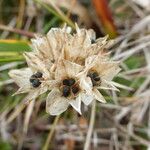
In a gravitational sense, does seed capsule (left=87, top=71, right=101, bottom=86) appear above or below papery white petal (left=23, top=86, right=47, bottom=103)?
below

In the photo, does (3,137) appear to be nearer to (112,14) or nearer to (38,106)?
(38,106)

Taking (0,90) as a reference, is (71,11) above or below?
above

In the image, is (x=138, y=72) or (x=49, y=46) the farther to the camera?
(x=138, y=72)

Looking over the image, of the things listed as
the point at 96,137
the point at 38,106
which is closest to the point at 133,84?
the point at 96,137

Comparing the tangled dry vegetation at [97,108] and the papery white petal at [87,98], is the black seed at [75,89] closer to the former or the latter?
the papery white petal at [87,98]

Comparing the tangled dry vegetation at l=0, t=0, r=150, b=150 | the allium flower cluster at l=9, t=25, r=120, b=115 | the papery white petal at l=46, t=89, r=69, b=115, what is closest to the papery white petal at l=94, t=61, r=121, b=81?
the allium flower cluster at l=9, t=25, r=120, b=115

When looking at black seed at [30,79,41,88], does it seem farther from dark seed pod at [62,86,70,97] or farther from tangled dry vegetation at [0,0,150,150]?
tangled dry vegetation at [0,0,150,150]

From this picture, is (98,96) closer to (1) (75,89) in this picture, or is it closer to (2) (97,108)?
(1) (75,89)

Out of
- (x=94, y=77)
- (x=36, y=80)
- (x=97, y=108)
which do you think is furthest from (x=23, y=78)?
(x=97, y=108)
